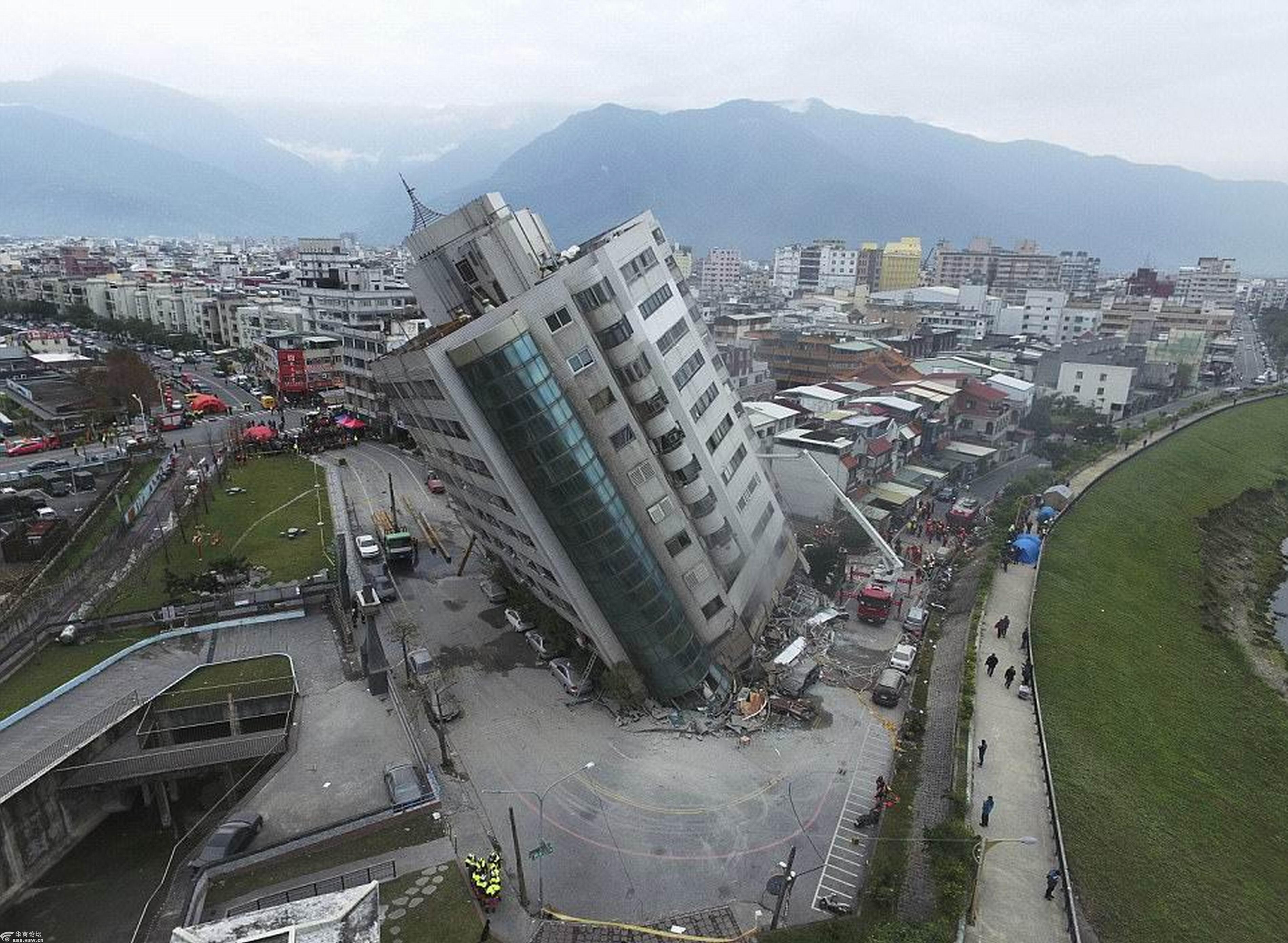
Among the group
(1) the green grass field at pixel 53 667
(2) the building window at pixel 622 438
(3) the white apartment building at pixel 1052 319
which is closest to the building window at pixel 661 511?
(2) the building window at pixel 622 438

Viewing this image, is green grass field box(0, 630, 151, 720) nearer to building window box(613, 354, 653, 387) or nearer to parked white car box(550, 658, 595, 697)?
parked white car box(550, 658, 595, 697)

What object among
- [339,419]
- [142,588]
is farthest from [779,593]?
[339,419]

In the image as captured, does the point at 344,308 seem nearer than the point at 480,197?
No

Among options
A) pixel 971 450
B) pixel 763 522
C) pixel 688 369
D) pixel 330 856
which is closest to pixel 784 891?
pixel 330 856

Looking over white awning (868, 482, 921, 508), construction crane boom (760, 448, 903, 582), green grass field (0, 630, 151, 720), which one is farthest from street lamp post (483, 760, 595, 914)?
white awning (868, 482, 921, 508)

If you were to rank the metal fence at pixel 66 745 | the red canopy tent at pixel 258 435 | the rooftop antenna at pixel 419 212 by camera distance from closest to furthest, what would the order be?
the metal fence at pixel 66 745
the rooftop antenna at pixel 419 212
the red canopy tent at pixel 258 435

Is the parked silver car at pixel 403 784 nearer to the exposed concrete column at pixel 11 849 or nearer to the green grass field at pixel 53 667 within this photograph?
the exposed concrete column at pixel 11 849

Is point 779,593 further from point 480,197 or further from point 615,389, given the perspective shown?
point 480,197
